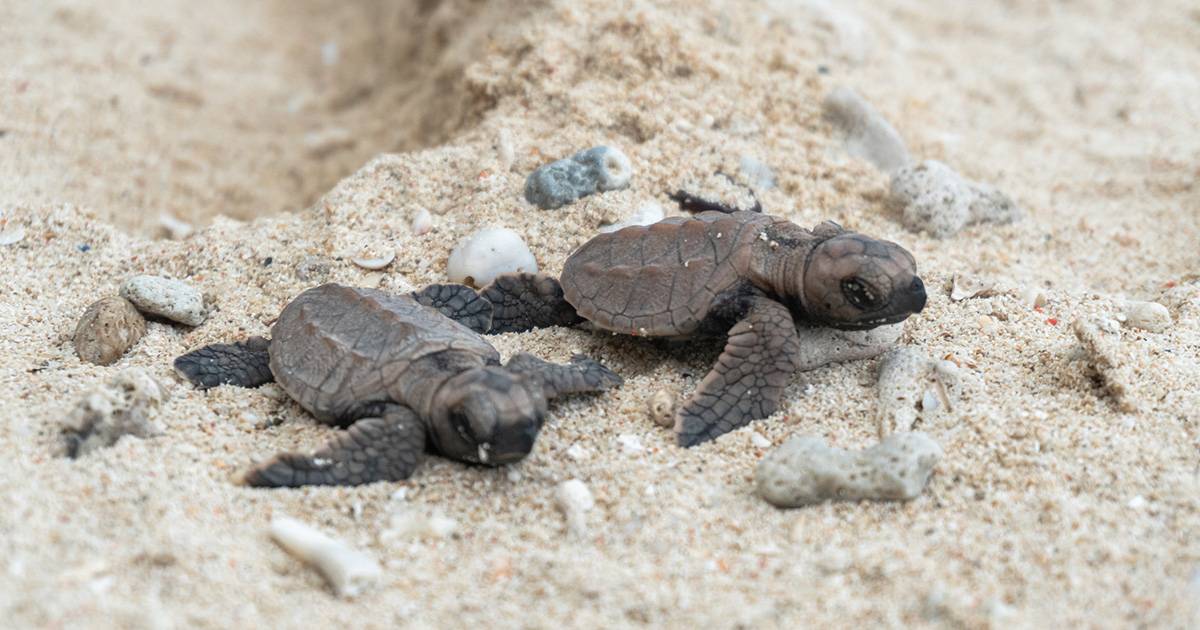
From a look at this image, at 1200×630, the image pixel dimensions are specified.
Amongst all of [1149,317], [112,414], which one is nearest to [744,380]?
[1149,317]

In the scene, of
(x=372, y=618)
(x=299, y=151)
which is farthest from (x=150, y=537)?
(x=299, y=151)

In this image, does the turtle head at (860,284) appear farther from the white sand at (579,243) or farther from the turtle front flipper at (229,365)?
the turtle front flipper at (229,365)

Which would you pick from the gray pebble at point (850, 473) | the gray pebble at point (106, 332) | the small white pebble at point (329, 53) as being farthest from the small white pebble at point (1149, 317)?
the small white pebble at point (329, 53)

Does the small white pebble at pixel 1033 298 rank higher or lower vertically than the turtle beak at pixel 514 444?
lower

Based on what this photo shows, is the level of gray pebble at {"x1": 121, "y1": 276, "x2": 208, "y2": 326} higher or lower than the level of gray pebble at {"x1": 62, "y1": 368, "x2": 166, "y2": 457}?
lower

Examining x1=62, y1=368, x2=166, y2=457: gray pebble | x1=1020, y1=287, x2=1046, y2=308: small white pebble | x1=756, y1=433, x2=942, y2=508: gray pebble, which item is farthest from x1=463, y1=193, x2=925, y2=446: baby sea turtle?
x1=62, y1=368, x2=166, y2=457: gray pebble

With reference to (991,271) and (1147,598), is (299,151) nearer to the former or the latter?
(991,271)

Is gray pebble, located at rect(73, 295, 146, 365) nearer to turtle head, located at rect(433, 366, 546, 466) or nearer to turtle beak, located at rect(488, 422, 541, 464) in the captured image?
turtle head, located at rect(433, 366, 546, 466)
